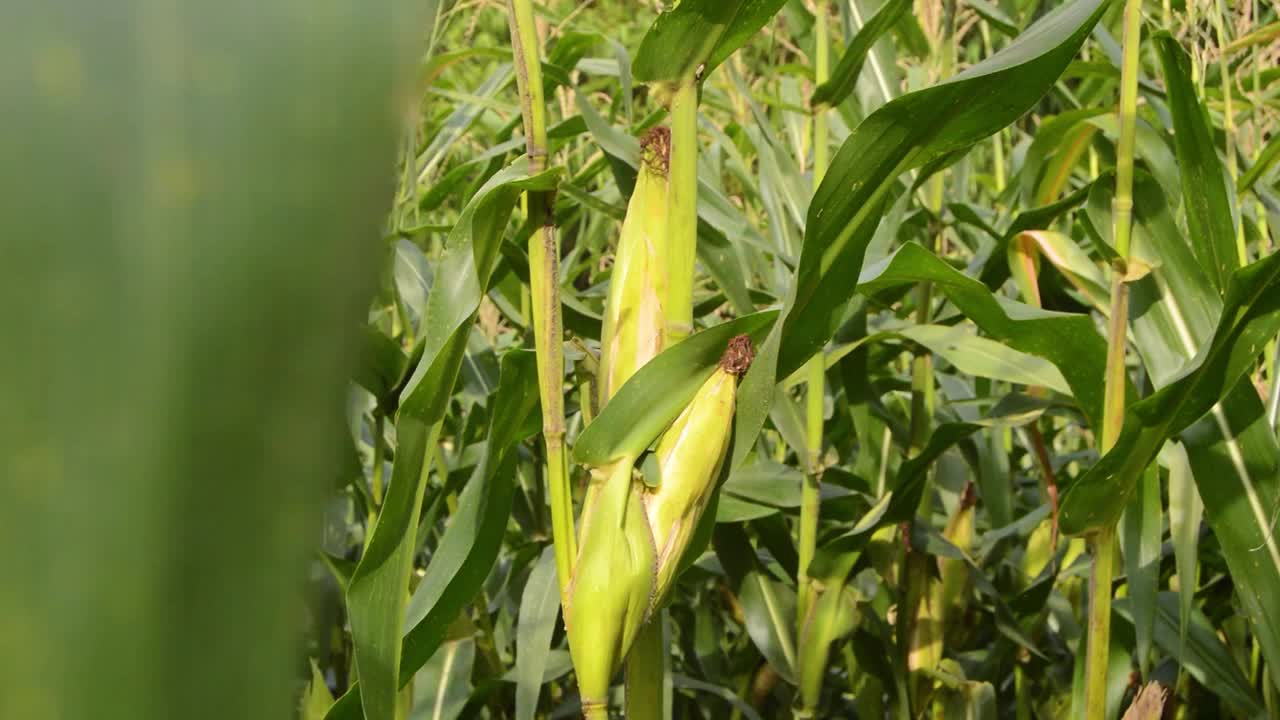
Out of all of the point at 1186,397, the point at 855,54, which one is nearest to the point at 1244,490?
the point at 1186,397

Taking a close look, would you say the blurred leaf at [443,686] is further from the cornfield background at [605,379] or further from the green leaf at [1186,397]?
the green leaf at [1186,397]

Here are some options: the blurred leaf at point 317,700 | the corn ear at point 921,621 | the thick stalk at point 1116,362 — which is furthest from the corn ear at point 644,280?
the corn ear at point 921,621

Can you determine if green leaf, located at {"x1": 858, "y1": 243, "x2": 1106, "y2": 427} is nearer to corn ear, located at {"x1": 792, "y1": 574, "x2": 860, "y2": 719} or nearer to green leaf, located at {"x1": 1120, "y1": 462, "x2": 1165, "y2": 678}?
green leaf, located at {"x1": 1120, "y1": 462, "x2": 1165, "y2": 678}

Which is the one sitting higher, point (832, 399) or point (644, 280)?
point (644, 280)

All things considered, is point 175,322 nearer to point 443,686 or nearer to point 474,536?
point 474,536

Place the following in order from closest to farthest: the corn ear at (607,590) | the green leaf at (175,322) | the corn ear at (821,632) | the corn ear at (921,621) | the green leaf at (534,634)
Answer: the green leaf at (175,322) < the corn ear at (607,590) < the green leaf at (534,634) < the corn ear at (821,632) < the corn ear at (921,621)

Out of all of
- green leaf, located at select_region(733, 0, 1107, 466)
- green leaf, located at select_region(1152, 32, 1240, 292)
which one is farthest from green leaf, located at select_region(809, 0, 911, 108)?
green leaf, located at select_region(733, 0, 1107, 466)

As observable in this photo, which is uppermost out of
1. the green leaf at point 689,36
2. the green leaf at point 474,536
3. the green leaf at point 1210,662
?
the green leaf at point 689,36

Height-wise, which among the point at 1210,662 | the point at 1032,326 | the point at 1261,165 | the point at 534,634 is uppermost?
the point at 1261,165
